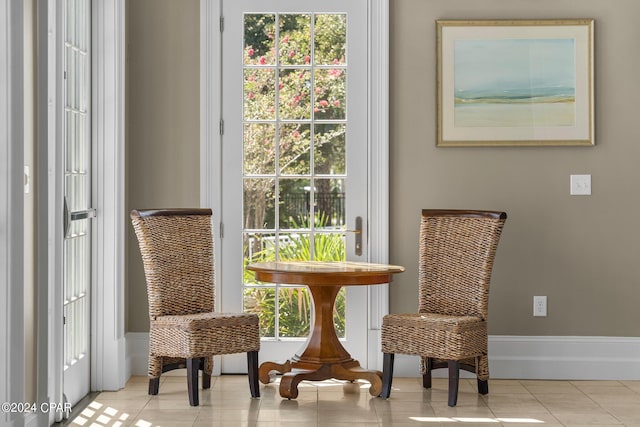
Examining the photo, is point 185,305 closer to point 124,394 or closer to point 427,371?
point 124,394

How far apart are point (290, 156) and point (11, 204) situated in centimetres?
209

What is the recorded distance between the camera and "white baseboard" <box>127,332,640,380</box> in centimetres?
499

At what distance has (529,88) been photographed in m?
4.98

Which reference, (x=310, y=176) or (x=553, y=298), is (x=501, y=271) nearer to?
(x=553, y=298)

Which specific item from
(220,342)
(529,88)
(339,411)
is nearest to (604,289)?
(529,88)

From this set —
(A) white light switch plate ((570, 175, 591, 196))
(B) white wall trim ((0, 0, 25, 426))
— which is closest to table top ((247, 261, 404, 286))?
(A) white light switch plate ((570, 175, 591, 196))

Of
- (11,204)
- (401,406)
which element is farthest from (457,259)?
(11,204)

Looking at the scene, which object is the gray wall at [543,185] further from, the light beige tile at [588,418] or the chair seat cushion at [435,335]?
the light beige tile at [588,418]

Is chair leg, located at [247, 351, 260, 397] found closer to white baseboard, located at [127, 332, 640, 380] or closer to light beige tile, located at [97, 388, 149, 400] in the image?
light beige tile, located at [97, 388, 149, 400]

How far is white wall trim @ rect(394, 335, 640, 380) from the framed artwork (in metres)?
1.17

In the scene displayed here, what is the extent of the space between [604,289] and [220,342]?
7.45 ft

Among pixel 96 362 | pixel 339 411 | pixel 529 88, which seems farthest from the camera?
pixel 529 88

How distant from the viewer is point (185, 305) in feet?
15.3

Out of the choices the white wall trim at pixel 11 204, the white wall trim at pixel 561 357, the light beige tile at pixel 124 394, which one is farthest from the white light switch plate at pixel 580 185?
the white wall trim at pixel 11 204
